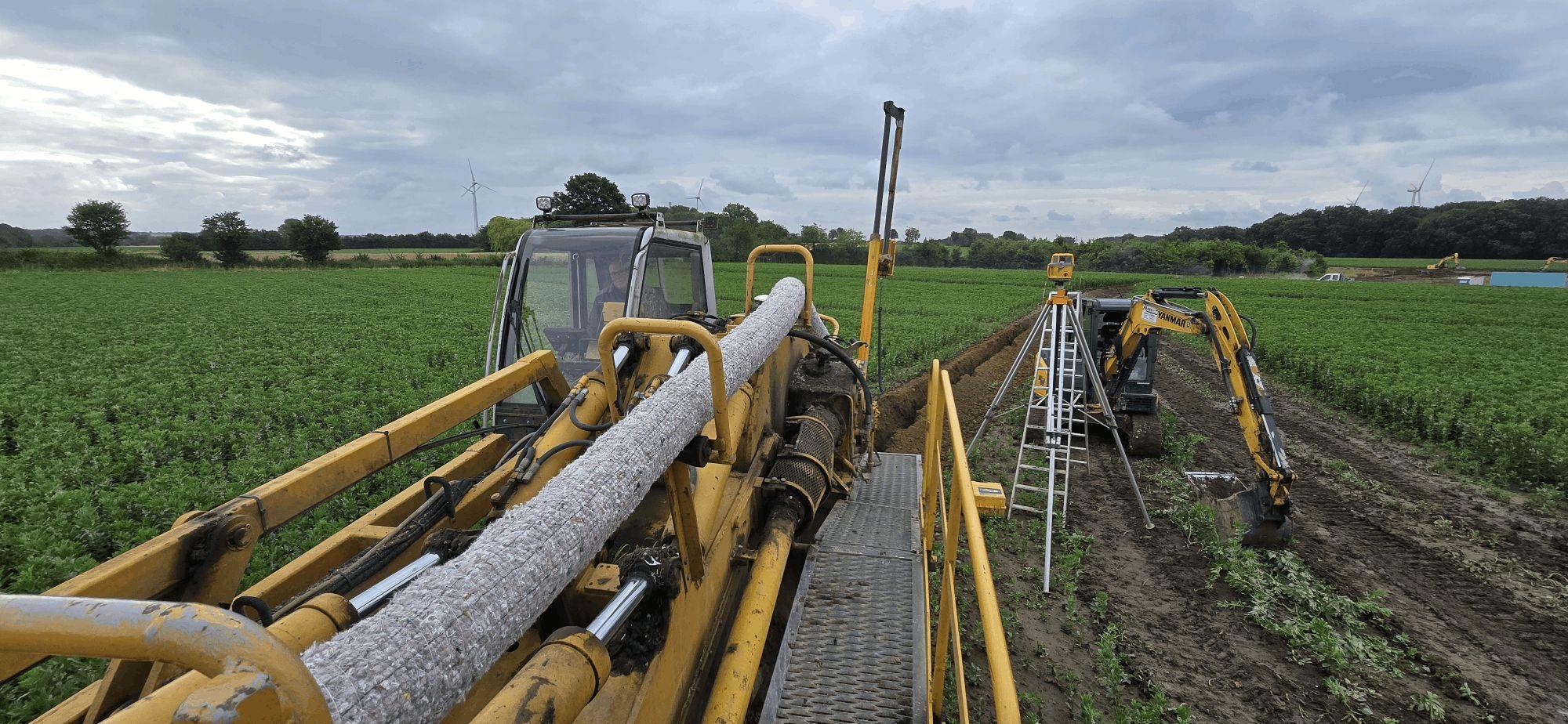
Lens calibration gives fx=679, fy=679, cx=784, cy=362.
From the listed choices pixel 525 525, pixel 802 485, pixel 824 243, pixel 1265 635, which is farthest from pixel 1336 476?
pixel 824 243

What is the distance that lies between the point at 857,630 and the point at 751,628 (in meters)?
0.86

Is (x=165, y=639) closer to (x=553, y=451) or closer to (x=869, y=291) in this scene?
(x=553, y=451)

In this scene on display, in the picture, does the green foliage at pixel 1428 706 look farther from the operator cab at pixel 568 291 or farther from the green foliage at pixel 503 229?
the green foliage at pixel 503 229

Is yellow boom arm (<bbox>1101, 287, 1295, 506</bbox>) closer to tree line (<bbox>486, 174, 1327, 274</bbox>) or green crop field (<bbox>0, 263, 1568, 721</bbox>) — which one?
green crop field (<bbox>0, 263, 1568, 721</bbox>)

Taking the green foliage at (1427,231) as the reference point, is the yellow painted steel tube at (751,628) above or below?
below

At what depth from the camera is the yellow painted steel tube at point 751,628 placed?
114 inches

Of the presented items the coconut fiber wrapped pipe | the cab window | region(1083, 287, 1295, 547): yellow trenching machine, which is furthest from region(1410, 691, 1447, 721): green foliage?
the cab window

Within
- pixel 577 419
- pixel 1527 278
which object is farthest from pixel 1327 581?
pixel 1527 278

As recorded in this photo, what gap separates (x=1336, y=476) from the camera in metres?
9.00

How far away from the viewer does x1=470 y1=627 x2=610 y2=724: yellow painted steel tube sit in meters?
1.58

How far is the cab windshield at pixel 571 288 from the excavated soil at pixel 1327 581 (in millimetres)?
3708

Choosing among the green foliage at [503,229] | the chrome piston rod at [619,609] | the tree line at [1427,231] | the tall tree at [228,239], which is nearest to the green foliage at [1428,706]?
the chrome piston rod at [619,609]

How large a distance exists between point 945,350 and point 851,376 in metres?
11.5

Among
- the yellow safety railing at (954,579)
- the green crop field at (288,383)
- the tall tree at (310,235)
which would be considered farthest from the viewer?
the tall tree at (310,235)
